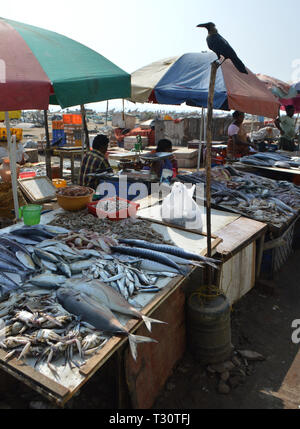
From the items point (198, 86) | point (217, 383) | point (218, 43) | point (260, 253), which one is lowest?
point (217, 383)

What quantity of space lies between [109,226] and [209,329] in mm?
1611

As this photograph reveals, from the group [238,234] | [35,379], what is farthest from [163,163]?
[35,379]

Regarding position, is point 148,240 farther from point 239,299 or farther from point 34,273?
point 239,299

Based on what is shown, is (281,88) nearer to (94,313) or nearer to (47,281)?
(47,281)

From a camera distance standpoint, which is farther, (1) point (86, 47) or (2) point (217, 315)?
(1) point (86, 47)

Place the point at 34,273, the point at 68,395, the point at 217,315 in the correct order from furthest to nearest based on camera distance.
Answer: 1. the point at 217,315
2. the point at 34,273
3. the point at 68,395

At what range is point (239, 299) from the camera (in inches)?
182

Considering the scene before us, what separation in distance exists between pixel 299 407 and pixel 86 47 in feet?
16.7

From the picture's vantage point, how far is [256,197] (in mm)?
5523

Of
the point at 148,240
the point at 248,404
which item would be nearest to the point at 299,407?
the point at 248,404

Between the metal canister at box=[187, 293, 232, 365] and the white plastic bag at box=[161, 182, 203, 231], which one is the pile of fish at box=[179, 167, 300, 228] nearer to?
the white plastic bag at box=[161, 182, 203, 231]

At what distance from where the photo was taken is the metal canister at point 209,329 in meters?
3.23

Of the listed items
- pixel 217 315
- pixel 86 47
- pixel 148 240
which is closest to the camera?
pixel 217 315

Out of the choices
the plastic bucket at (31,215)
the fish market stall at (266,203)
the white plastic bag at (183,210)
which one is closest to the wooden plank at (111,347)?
the white plastic bag at (183,210)
